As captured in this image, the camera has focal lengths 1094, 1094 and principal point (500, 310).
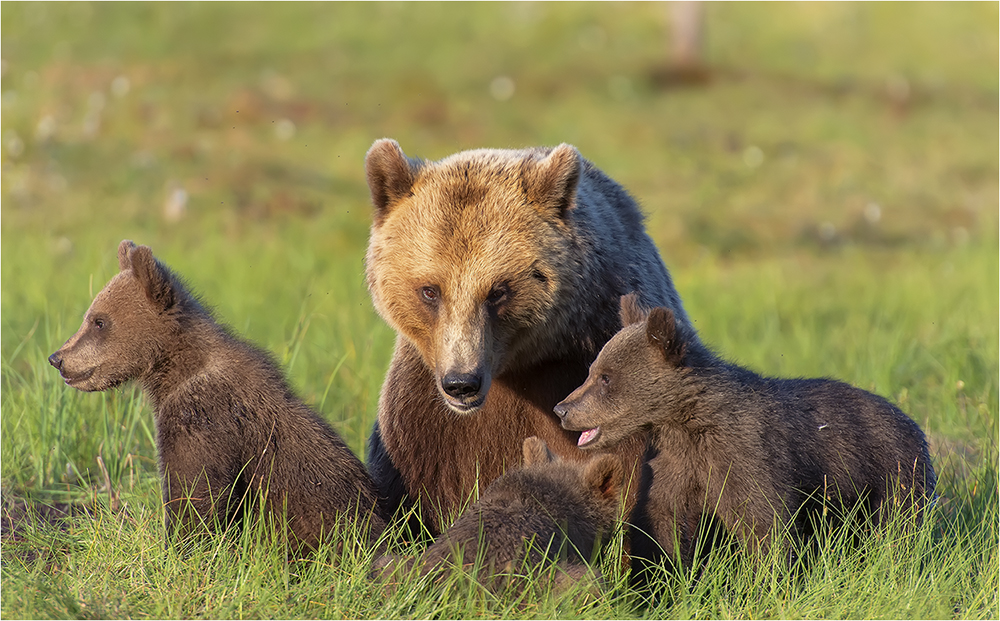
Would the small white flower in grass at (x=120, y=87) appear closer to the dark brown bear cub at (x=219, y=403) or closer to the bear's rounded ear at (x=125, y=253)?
the bear's rounded ear at (x=125, y=253)

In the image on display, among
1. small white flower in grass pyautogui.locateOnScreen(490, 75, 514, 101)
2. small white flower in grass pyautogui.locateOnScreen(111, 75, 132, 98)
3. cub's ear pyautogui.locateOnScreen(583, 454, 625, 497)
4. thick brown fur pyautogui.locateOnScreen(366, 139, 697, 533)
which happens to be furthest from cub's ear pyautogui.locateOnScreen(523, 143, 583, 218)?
small white flower in grass pyautogui.locateOnScreen(490, 75, 514, 101)

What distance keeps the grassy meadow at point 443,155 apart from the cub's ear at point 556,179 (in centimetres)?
176

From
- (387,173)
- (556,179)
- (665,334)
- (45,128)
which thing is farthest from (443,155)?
(665,334)

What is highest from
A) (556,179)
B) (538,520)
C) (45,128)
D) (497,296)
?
(45,128)

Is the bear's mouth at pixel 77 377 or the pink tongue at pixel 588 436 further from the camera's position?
the bear's mouth at pixel 77 377

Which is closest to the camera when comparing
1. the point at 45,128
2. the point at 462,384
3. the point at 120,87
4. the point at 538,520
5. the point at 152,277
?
the point at 538,520

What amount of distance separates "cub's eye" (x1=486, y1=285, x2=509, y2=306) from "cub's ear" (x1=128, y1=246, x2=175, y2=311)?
1.40 metres

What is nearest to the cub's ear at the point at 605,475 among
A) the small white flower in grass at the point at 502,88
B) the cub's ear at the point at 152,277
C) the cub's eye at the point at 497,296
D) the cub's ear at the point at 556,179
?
the cub's eye at the point at 497,296

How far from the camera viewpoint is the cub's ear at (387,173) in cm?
512

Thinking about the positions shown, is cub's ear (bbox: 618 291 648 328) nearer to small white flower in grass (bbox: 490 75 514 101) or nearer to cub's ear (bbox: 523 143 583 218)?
cub's ear (bbox: 523 143 583 218)

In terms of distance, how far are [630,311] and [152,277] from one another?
2.07 meters

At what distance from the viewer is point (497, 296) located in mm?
4922

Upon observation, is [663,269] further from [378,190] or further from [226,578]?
[226,578]

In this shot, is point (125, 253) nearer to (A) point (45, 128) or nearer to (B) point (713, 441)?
(B) point (713, 441)
